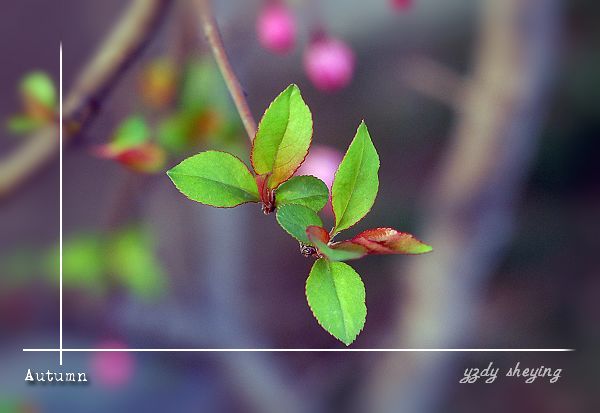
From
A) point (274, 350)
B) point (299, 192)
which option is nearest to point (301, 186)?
point (299, 192)

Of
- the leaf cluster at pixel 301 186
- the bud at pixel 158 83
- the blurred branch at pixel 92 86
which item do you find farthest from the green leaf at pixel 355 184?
the bud at pixel 158 83

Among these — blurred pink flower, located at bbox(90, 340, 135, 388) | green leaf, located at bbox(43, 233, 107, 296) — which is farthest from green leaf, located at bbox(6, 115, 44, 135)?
blurred pink flower, located at bbox(90, 340, 135, 388)

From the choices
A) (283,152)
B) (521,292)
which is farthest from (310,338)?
(283,152)

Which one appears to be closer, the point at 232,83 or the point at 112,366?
the point at 232,83

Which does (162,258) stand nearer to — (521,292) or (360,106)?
(360,106)

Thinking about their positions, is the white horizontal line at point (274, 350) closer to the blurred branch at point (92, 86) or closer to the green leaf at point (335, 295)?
the blurred branch at point (92, 86)

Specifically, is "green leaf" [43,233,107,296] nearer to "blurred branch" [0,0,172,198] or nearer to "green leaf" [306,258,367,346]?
"blurred branch" [0,0,172,198]

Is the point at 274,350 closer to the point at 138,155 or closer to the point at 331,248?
the point at 138,155
